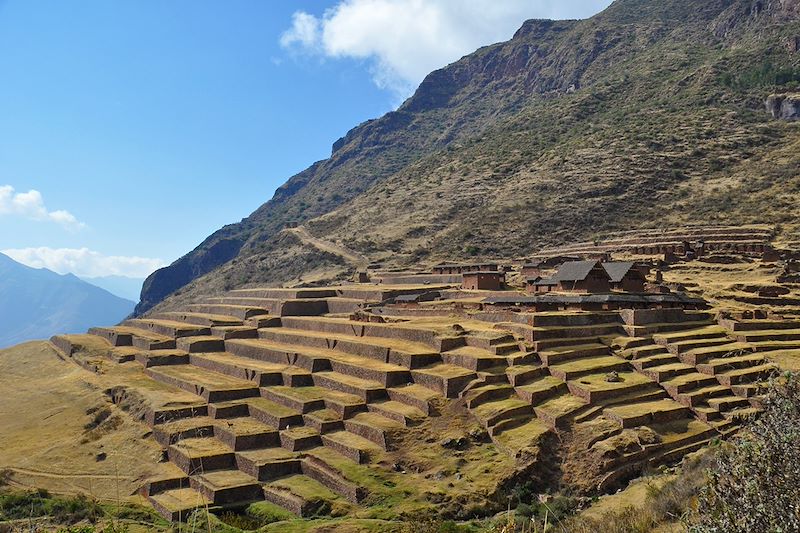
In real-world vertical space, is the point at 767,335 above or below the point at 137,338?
below

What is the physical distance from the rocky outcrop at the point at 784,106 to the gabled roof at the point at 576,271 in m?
49.8

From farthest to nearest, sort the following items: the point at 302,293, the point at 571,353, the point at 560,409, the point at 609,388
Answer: the point at 302,293, the point at 571,353, the point at 609,388, the point at 560,409

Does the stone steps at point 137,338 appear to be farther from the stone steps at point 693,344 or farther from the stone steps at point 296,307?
the stone steps at point 693,344

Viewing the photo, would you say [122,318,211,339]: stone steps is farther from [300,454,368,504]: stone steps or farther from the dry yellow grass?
[300,454,368,504]: stone steps

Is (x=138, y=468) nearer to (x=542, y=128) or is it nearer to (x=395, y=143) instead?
(x=542, y=128)

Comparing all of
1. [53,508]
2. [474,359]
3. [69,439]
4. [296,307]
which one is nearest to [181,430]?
[53,508]

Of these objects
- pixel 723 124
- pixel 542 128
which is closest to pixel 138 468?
pixel 723 124

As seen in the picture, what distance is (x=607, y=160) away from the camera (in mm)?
65625

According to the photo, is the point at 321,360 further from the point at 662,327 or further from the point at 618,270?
the point at 618,270

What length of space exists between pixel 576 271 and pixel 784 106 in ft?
168

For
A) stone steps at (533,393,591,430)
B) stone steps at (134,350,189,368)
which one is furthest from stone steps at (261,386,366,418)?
stone steps at (134,350,189,368)

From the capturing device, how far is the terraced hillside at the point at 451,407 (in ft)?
55.7

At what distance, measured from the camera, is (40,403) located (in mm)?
28984

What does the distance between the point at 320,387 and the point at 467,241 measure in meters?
39.9
